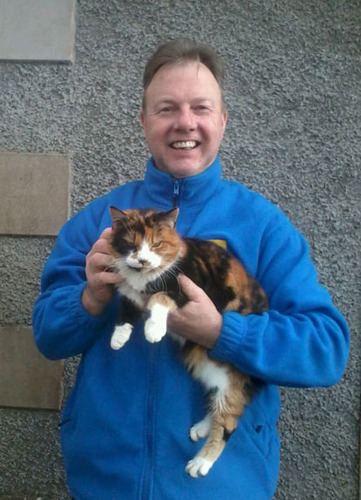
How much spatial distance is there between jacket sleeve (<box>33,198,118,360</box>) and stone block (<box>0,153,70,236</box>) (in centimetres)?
65

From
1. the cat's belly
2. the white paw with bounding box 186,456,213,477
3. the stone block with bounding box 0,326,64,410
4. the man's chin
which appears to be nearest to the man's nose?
the man's chin

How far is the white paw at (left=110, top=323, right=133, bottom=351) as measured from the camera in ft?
4.26

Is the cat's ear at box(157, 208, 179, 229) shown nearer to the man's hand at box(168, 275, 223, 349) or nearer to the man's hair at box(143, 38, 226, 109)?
the man's hand at box(168, 275, 223, 349)

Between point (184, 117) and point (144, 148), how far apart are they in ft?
2.60

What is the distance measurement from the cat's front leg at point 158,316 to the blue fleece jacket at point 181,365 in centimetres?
17

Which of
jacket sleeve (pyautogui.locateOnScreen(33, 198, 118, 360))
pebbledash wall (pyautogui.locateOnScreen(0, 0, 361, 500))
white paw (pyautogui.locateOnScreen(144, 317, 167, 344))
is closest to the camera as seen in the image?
white paw (pyautogui.locateOnScreen(144, 317, 167, 344))

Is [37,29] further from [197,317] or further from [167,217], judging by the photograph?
[197,317]

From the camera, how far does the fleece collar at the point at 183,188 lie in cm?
157

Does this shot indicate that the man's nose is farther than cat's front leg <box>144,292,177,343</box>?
Yes

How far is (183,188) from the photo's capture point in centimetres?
158

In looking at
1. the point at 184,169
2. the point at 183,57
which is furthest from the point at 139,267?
the point at 183,57

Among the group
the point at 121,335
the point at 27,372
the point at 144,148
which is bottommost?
the point at 27,372

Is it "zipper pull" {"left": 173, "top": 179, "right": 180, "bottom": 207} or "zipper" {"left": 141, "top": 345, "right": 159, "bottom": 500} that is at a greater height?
"zipper pull" {"left": 173, "top": 179, "right": 180, "bottom": 207}

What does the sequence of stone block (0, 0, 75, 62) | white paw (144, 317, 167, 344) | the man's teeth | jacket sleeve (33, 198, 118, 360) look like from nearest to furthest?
white paw (144, 317, 167, 344)
jacket sleeve (33, 198, 118, 360)
the man's teeth
stone block (0, 0, 75, 62)
